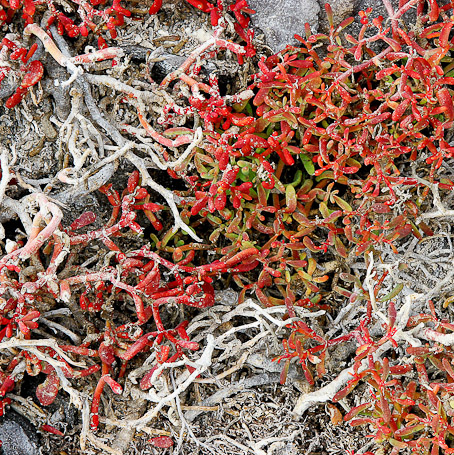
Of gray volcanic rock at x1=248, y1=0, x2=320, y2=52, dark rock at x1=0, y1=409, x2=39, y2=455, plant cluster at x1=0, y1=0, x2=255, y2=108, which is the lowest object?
dark rock at x1=0, y1=409, x2=39, y2=455

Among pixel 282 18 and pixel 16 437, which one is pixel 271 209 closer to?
pixel 282 18

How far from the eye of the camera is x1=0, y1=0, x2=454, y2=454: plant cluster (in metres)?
1.90

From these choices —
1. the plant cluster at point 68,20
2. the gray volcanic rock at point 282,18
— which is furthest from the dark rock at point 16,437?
the gray volcanic rock at point 282,18

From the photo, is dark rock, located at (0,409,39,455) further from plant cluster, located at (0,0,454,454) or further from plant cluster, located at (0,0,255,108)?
plant cluster, located at (0,0,255,108)

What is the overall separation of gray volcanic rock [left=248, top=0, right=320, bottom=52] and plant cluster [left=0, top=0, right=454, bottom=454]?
0.08 metres

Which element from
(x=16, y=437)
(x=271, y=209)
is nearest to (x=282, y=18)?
(x=271, y=209)

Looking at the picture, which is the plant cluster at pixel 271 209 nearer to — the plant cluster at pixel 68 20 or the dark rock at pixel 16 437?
the plant cluster at pixel 68 20

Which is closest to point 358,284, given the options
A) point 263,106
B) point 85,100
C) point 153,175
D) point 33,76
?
point 263,106

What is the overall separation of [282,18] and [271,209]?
0.76 m

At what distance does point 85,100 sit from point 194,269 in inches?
30.1

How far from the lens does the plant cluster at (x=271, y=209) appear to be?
6.22 feet

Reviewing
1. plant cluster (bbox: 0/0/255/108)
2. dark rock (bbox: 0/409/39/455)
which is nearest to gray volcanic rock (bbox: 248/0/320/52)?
plant cluster (bbox: 0/0/255/108)

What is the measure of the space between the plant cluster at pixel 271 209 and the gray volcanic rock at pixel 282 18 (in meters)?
0.08

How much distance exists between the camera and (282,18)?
2.15 m
